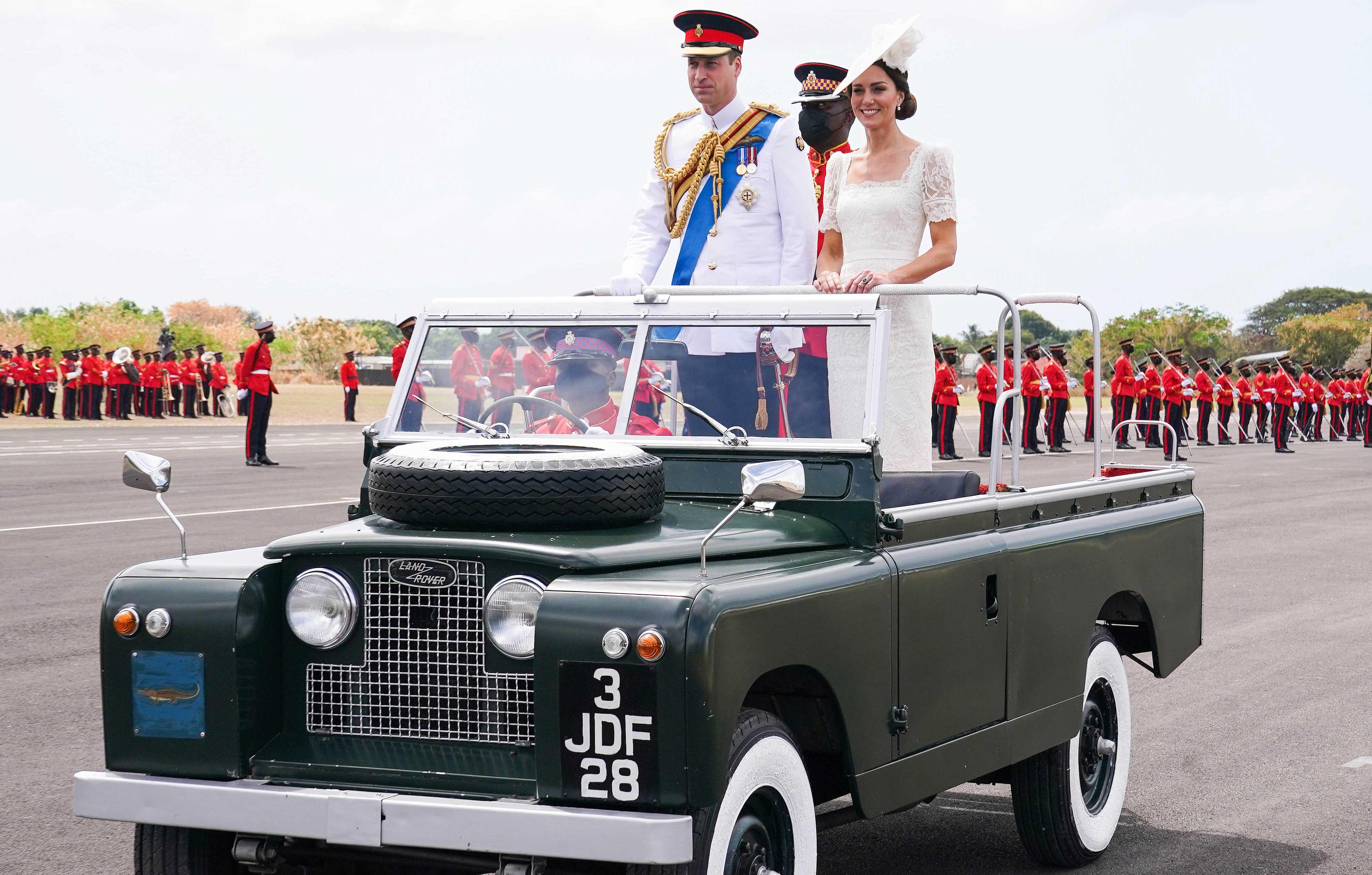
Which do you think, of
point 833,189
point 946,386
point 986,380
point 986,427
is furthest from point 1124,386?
point 833,189

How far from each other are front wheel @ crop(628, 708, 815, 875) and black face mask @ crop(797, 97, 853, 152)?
3.81m

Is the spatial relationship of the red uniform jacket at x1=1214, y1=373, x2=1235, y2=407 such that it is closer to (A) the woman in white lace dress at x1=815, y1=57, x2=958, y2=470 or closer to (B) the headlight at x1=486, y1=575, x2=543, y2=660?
(A) the woman in white lace dress at x1=815, y1=57, x2=958, y2=470

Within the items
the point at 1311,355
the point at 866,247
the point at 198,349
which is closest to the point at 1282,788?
the point at 866,247

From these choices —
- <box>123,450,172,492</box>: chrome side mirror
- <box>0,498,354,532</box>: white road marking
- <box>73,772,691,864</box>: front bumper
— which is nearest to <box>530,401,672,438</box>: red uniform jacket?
<box>123,450,172,492</box>: chrome side mirror

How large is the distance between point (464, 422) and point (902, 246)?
6.22 ft

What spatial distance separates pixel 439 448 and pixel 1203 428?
1484 inches

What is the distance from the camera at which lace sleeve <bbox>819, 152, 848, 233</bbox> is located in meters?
6.38

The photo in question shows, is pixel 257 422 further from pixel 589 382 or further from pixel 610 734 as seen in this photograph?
pixel 610 734

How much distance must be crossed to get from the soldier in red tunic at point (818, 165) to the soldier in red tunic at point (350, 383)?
112 feet

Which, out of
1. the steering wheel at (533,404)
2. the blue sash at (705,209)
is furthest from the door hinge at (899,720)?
the blue sash at (705,209)

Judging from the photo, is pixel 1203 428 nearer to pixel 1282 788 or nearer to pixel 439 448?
pixel 1282 788

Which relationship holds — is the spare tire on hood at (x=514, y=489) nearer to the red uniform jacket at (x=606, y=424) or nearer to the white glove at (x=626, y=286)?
the red uniform jacket at (x=606, y=424)

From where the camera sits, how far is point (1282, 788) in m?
6.44

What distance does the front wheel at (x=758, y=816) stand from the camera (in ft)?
11.4
